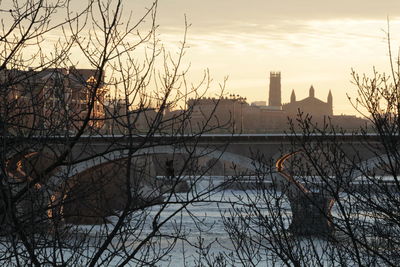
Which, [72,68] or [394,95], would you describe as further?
[394,95]

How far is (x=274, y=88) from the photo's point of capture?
178 metres

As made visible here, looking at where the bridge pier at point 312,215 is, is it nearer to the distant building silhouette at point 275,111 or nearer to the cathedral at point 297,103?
the distant building silhouette at point 275,111

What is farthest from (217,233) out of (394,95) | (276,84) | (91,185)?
(276,84)

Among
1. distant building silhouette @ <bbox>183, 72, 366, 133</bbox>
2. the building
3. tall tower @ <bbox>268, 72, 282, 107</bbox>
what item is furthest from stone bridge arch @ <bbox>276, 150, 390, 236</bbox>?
tall tower @ <bbox>268, 72, 282, 107</bbox>

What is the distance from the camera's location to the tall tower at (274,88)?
575ft

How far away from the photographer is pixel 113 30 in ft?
15.2

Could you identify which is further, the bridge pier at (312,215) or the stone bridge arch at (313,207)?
the stone bridge arch at (313,207)

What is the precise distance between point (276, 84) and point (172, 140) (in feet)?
578

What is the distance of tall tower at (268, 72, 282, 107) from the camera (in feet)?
575

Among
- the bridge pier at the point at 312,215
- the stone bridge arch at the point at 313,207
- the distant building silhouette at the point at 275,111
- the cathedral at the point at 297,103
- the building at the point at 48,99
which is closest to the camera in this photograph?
the building at the point at 48,99

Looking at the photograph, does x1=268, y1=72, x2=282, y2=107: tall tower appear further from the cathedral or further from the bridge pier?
the bridge pier

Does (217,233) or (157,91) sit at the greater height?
(157,91)

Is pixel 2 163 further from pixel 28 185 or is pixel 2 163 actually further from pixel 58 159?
pixel 58 159

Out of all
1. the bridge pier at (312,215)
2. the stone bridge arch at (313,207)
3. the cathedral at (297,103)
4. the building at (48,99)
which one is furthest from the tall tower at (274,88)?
the building at (48,99)
